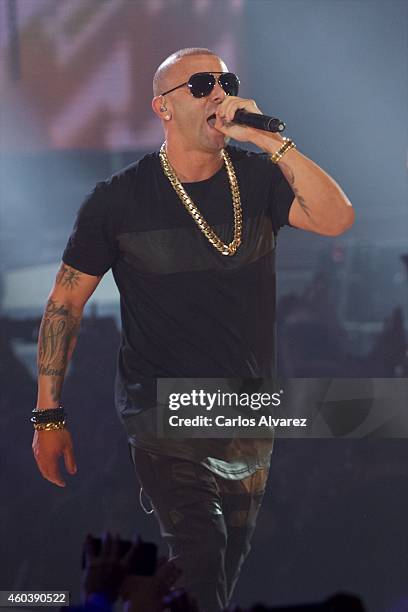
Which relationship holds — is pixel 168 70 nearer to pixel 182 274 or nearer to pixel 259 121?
pixel 259 121

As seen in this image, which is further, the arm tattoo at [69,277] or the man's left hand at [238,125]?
the arm tattoo at [69,277]

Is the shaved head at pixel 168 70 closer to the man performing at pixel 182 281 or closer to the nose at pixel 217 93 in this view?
the man performing at pixel 182 281

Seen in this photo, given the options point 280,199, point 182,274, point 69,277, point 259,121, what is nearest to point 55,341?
point 69,277

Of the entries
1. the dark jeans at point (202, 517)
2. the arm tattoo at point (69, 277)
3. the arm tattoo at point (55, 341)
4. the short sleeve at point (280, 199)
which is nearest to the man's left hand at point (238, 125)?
the short sleeve at point (280, 199)

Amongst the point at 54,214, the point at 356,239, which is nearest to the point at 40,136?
the point at 54,214

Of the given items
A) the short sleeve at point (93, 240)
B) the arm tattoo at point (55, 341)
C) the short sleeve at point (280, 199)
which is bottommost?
the arm tattoo at point (55, 341)

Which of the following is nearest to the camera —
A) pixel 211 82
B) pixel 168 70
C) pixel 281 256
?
pixel 211 82

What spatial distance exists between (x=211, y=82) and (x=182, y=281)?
0.57m

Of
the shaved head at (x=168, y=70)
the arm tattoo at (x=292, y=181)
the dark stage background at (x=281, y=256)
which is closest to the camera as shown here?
the arm tattoo at (x=292, y=181)

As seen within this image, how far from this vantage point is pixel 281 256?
12.4ft

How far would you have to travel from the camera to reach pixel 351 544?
3773 millimetres

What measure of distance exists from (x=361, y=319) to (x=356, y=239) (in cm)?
30

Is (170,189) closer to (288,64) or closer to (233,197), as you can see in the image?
(233,197)

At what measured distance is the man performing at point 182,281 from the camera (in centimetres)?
296
